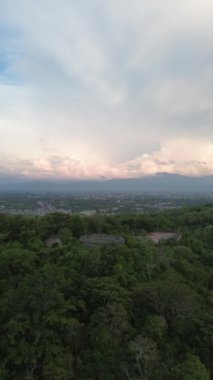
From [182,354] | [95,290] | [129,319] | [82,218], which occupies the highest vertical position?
[82,218]

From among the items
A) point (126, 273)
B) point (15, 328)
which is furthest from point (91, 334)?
point (126, 273)

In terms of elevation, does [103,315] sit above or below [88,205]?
above

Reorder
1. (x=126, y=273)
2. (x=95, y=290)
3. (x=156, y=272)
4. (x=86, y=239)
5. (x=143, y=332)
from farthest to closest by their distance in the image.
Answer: (x=86, y=239) → (x=156, y=272) → (x=126, y=273) → (x=95, y=290) → (x=143, y=332)

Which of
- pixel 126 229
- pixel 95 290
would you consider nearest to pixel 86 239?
pixel 126 229

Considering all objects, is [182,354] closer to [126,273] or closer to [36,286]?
[126,273]

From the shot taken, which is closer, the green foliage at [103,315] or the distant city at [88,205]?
the green foliage at [103,315]

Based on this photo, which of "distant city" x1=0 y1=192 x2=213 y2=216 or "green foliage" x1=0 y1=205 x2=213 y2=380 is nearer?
"green foliage" x1=0 y1=205 x2=213 y2=380

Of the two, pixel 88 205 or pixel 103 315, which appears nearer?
pixel 103 315

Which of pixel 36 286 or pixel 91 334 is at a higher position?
pixel 36 286

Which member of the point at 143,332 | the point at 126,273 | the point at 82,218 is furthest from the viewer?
the point at 82,218

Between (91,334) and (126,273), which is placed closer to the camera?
(91,334)
